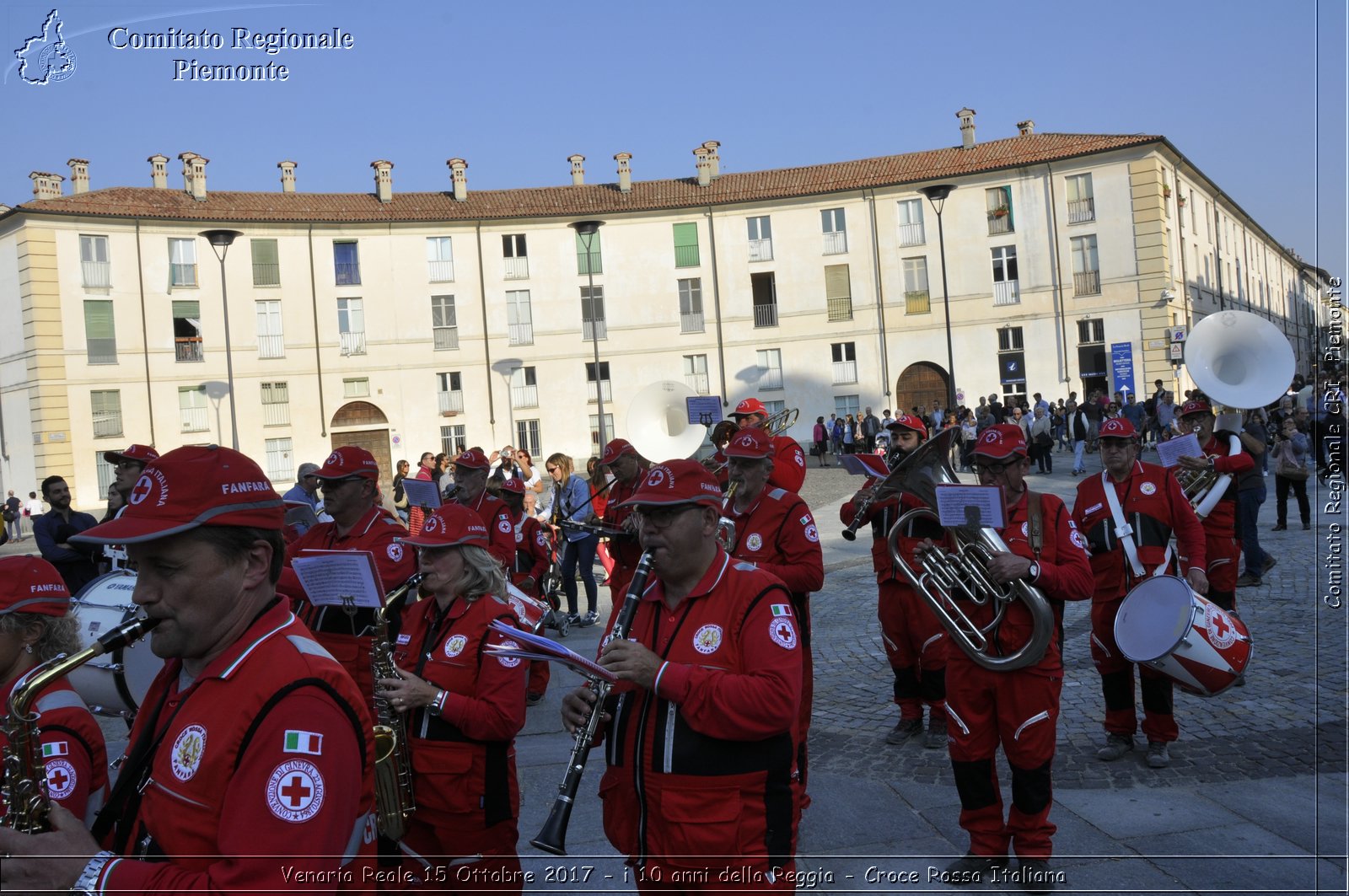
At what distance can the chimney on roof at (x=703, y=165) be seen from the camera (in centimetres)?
4428

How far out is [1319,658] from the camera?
7820mm

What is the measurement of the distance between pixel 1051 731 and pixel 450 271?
130 ft

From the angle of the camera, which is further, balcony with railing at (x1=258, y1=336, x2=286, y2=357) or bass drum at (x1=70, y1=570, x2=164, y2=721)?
balcony with railing at (x1=258, y1=336, x2=286, y2=357)

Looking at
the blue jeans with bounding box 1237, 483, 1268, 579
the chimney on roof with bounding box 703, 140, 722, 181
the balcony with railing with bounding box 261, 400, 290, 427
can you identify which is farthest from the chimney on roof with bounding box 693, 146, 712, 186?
the blue jeans with bounding box 1237, 483, 1268, 579

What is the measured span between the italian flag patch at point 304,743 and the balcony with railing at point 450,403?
1584 inches

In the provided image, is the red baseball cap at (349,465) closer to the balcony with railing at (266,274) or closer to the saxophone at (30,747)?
the saxophone at (30,747)

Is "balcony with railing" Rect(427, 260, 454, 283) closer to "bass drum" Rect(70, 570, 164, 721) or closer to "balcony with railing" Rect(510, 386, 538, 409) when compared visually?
"balcony with railing" Rect(510, 386, 538, 409)

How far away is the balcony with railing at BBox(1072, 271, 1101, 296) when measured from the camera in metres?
38.8

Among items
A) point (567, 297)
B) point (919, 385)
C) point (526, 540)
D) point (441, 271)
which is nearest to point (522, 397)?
point (567, 297)

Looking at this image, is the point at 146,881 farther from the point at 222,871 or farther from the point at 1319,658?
the point at 1319,658

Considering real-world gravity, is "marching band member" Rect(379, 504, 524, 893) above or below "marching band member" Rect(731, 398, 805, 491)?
below

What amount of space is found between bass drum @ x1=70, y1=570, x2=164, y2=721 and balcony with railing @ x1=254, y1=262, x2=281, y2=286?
36479 mm

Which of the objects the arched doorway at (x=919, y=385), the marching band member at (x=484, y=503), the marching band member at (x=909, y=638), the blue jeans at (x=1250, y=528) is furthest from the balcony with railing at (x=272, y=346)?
the marching band member at (x=909, y=638)

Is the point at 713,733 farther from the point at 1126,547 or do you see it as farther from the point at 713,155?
the point at 713,155
